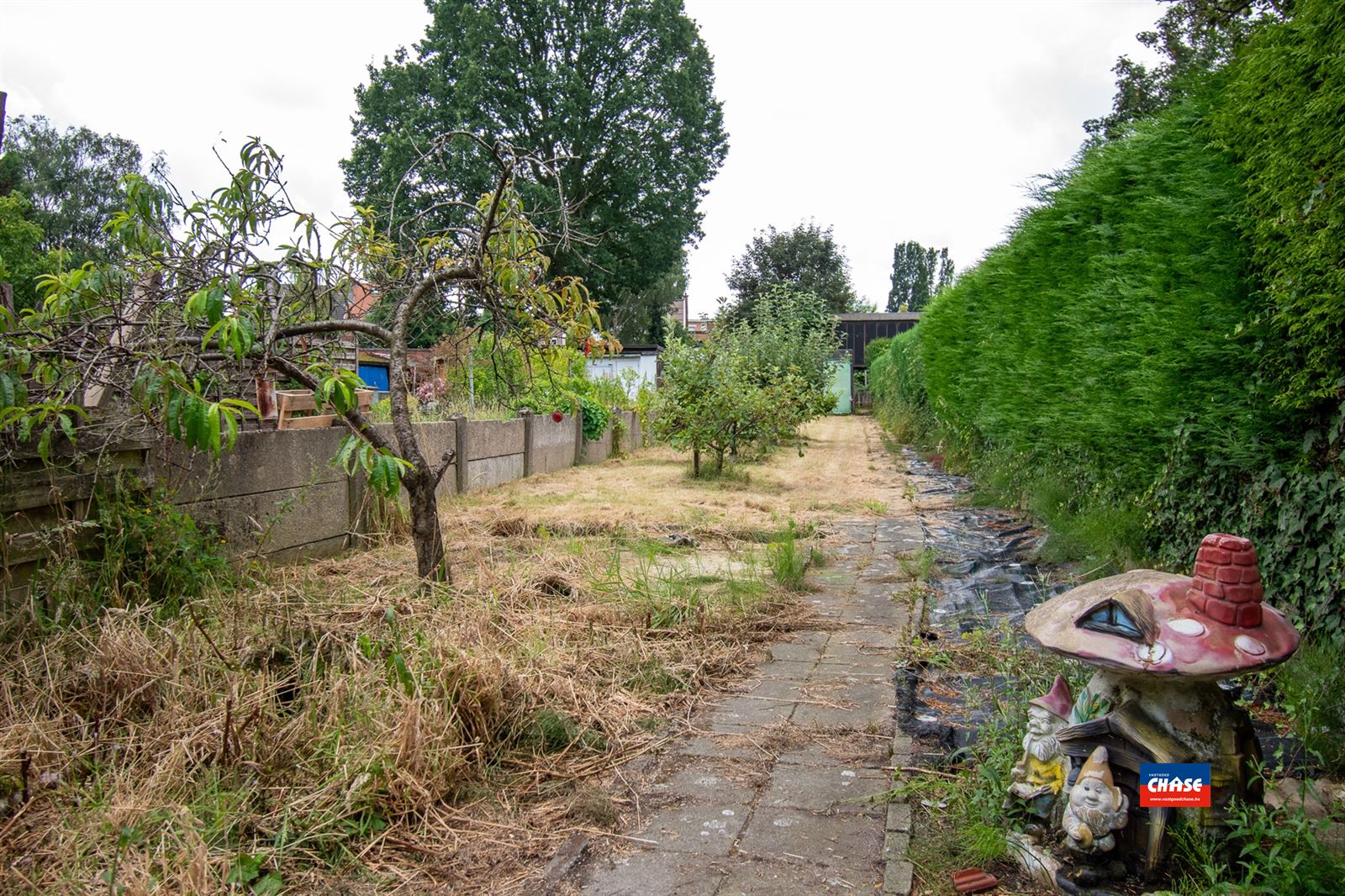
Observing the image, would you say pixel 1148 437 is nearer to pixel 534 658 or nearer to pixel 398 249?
pixel 534 658

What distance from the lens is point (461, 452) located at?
32.7 feet

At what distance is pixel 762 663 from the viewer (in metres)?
4.50

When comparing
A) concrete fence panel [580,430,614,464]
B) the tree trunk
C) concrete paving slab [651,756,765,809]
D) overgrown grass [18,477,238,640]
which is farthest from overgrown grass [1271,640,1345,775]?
concrete fence panel [580,430,614,464]

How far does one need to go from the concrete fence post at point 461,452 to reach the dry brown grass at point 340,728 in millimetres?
4936

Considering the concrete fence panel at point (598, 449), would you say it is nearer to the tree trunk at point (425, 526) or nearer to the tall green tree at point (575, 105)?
the tree trunk at point (425, 526)

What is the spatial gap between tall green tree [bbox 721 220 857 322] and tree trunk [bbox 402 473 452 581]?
39048mm

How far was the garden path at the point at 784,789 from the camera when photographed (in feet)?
8.21

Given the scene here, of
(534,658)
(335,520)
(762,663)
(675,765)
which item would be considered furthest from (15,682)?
(335,520)

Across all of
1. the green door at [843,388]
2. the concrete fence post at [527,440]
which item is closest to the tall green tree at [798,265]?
the green door at [843,388]

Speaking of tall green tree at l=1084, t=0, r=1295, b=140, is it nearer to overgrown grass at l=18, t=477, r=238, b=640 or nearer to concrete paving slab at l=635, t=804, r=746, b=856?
concrete paving slab at l=635, t=804, r=746, b=856

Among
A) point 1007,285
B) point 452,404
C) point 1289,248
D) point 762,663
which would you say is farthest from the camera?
point 452,404

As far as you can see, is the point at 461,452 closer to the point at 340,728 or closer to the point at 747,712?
the point at 747,712

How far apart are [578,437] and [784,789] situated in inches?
464

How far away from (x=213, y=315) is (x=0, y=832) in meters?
1.83
